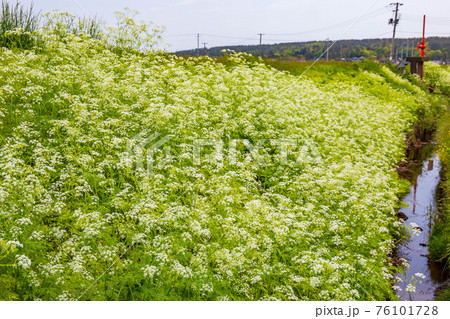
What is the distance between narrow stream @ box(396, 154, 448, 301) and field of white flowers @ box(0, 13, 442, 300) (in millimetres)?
388

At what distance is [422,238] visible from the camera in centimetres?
791

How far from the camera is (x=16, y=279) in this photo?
14.1 feet

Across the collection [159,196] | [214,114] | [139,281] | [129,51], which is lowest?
[139,281]

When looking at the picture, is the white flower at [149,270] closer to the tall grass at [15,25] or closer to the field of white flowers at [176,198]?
the field of white flowers at [176,198]

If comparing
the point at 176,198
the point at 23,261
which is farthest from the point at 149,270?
the point at 176,198

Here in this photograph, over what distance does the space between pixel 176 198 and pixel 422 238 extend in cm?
495

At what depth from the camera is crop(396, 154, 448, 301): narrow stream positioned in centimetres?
636

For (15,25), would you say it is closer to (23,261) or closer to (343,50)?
(23,261)

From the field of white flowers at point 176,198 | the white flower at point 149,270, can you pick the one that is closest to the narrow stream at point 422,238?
the field of white flowers at point 176,198
